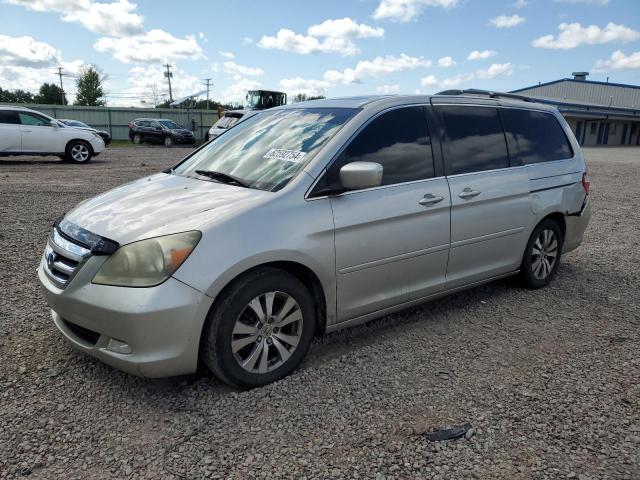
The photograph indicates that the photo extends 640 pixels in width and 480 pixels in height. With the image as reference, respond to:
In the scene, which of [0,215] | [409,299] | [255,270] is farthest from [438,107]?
[0,215]

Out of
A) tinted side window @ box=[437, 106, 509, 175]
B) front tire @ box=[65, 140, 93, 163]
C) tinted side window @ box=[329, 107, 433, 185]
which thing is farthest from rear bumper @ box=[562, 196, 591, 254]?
front tire @ box=[65, 140, 93, 163]

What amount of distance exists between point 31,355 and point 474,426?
9.24 ft

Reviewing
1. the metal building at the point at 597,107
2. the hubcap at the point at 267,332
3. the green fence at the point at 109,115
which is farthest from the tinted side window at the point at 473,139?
the metal building at the point at 597,107

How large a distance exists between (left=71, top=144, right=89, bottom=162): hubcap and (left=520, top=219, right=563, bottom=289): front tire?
14.5 meters

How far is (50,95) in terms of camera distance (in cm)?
8775

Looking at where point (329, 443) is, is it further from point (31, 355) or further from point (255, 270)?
point (31, 355)

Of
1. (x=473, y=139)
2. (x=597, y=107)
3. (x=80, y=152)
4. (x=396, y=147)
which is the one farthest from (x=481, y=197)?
(x=597, y=107)

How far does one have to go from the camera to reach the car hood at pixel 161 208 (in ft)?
9.44

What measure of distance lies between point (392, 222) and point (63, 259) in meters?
2.07

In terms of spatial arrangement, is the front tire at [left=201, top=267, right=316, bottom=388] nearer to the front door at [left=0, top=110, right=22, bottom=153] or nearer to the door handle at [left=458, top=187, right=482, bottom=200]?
the door handle at [left=458, top=187, right=482, bottom=200]

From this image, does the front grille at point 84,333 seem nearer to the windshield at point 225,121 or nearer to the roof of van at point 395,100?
the roof of van at point 395,100

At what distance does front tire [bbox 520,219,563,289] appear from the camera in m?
4.76

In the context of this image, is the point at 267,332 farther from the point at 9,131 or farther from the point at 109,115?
the point at 109,115

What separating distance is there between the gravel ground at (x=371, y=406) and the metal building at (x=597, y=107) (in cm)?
4662
